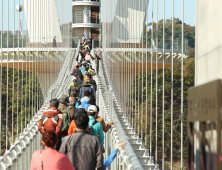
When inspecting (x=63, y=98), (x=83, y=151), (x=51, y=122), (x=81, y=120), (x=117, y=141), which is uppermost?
(x=63, y=98)

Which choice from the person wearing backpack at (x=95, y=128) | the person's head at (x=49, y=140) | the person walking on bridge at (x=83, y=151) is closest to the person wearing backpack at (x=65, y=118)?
the person wearing backpack at (x=95, y=128)

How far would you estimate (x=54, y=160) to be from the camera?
2973 millimetres

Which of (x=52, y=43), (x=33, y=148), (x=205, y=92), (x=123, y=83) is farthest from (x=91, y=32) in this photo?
(x=205, y=92)

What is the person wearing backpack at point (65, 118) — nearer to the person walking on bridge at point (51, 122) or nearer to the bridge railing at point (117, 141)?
the person walking on bridge at point (51, 122)

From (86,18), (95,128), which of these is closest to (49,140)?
(95,128)

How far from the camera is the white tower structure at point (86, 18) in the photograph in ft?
170

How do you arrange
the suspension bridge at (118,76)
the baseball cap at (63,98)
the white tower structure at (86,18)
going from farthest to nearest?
the white tower structure at (86,18), the baseball cap at (63,98), the suspension bridge at (118,76)

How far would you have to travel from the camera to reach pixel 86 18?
51.9 meters

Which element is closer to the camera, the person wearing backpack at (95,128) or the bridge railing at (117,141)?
the bridge railing at (117,141)

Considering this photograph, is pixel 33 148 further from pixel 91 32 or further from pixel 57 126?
pixel 91 32

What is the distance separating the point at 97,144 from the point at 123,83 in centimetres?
1438

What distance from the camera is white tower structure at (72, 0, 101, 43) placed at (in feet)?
170

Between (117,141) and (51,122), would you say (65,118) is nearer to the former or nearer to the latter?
(51,122)

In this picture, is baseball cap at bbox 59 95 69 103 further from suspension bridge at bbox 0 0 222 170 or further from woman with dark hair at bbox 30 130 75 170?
woman with dark hair at bbox 30 130 75 170
